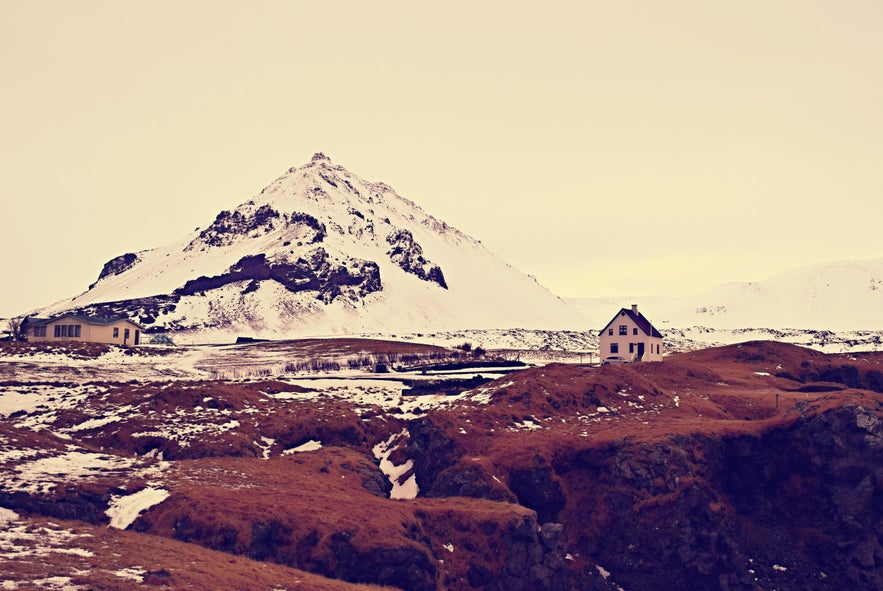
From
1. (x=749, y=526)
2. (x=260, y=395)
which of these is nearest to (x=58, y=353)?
(x=260, y=395)

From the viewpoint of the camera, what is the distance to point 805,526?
6894 cm

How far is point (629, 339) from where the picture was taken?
12450cm

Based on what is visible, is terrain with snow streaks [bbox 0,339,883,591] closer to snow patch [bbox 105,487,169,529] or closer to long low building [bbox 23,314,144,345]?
snow patch [bbox 105,487,169,529]

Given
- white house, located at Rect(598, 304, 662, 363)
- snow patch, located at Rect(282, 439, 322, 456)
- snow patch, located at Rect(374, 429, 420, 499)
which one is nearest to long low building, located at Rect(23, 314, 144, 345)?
white house, located at Rect(598, 304, 662, 363)

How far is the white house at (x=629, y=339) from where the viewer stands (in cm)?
12406

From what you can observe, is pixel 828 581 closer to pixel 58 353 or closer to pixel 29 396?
pixel 29 396

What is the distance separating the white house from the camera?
407 feet

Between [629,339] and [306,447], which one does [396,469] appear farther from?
[629,339]

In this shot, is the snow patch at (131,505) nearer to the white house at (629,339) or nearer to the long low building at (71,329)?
the white house at (629,339)

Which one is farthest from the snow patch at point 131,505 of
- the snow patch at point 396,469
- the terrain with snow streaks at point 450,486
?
the snow patch at point 396,469

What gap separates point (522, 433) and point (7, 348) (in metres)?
79.3

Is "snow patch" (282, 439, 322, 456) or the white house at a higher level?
the white house

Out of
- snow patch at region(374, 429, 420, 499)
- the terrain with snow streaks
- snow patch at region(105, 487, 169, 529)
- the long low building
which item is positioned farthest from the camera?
the long low building

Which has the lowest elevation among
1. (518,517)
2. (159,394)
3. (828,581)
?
(828,581)
